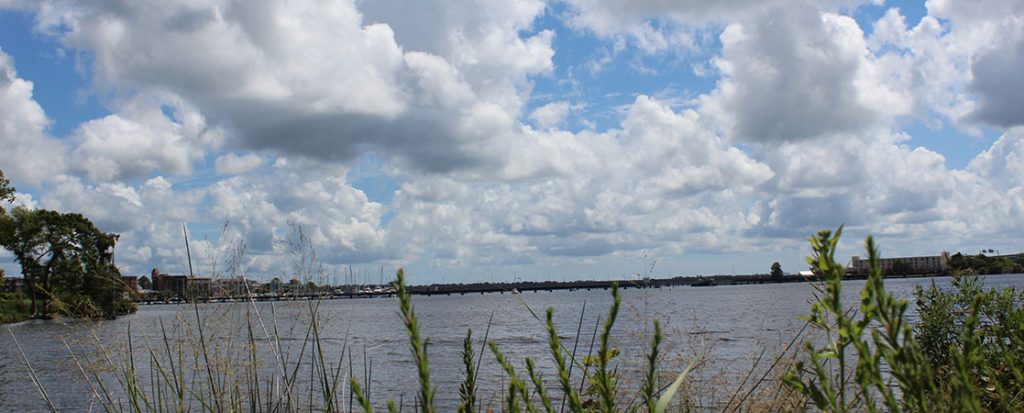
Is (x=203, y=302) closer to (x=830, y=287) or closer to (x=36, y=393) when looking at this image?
(x=830, y=287)

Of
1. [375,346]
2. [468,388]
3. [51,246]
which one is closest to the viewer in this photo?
[468,388]

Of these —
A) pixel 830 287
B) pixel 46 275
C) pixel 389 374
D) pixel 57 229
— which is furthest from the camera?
pixel 57 229

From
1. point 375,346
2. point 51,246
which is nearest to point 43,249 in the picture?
point 51,246

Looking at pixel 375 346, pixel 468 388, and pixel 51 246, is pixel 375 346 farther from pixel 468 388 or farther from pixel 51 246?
pixel 51 246

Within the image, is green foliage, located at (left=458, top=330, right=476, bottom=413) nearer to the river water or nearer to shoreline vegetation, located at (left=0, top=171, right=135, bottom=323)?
the river water

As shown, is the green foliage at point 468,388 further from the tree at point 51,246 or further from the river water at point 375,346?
the tree at point 51,246

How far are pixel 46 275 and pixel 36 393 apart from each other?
149ft

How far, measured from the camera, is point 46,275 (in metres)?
65.1

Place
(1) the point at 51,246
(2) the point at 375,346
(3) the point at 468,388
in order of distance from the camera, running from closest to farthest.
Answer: (3) the point at 468,388 → (2) the point at 375,346 → (1) the point at 51,246

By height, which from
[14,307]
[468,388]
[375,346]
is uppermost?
[468,388]

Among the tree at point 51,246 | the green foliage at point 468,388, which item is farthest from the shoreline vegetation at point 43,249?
the green foliage at point 468,388

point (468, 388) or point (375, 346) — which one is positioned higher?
point (468, 388)

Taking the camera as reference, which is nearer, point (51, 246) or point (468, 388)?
point (468, 388)

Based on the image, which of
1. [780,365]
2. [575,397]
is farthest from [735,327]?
[575,397]
